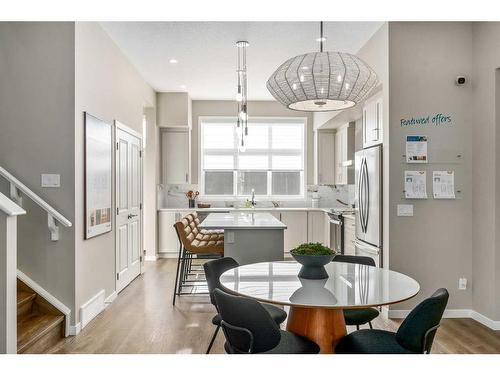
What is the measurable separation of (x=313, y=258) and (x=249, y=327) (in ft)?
2.10

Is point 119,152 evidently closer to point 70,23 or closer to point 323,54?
point 70,23

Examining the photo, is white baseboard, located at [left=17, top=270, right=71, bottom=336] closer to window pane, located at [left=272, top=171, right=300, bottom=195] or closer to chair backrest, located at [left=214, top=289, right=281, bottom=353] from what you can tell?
chair backrest, located at [left=214, top=289, right=281, bottom=353]

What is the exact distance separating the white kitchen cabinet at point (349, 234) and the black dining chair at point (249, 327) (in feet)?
12.0

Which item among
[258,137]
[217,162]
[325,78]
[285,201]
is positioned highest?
[258,137]

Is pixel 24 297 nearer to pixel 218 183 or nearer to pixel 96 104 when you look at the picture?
pixel 96 104

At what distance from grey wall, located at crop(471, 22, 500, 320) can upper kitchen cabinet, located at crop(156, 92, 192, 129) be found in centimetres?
474

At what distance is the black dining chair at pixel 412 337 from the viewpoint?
80.4 inches

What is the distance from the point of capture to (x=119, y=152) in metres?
5.03

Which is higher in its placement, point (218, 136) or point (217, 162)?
point (218, 136)

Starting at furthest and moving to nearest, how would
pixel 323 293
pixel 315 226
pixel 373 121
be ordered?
pixel 315 226
pixel 373 121
pixel 323 293

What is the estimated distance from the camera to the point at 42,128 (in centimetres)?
360

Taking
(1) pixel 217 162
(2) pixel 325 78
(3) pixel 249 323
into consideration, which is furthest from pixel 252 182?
(3) pixel 249 323

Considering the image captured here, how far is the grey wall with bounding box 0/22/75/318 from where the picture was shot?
358cm

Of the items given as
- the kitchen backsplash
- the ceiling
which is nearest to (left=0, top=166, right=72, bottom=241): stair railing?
the ceiling
